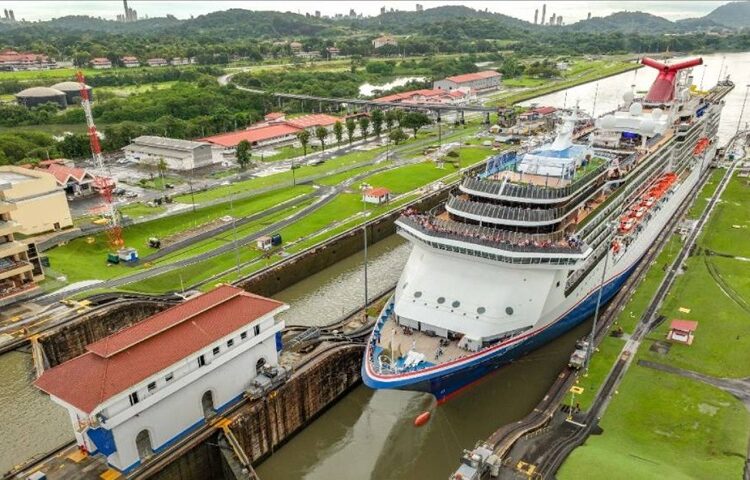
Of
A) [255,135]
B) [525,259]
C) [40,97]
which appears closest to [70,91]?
[40,97]

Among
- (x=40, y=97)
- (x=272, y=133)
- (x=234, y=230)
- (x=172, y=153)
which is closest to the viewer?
(x=234, y=230)

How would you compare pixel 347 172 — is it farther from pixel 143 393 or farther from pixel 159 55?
pixel 159 55

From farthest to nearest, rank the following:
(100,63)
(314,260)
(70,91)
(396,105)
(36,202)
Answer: (100,63), (70,91), (396,105), (36,202), (314,260)

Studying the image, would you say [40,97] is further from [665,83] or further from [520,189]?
[665,83]

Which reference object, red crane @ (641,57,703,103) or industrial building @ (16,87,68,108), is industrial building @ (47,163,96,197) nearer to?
industrial building @ (16,87,68,108)

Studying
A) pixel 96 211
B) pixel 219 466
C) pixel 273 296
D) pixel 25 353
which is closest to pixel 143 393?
pixel 219 466
